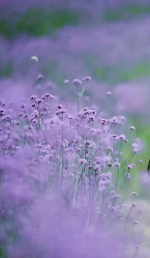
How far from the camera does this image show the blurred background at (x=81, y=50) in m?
3.07

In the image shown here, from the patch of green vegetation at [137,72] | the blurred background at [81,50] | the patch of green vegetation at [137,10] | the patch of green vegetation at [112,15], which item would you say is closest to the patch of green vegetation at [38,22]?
the blurred background at [81,50]

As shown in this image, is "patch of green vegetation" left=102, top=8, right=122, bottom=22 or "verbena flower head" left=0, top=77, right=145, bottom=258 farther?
"patch of green vegetation" left=102, top=8, right=122, bottom=22

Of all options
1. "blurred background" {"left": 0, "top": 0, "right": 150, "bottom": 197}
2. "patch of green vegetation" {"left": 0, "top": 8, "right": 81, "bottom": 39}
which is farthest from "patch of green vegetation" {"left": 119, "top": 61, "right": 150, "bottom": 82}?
"patch of green vegetation" {"left": 0, "top": 8, "right": 81, "bottom": 39}

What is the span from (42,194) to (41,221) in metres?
0.14

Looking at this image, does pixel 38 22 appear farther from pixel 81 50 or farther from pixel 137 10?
pixel 137 10

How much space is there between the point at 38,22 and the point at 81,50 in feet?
1.06

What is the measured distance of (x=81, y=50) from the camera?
313 centimetres

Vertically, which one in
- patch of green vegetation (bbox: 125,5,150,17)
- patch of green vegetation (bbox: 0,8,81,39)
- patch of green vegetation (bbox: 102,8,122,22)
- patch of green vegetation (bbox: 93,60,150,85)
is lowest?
patch of green vegetation (bbox: 93,60,150,85)

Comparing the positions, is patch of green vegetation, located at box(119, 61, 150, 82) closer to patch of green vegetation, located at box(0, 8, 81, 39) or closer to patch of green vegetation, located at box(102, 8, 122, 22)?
patch of green vegetation, located at box(102, 8, 122, 22)

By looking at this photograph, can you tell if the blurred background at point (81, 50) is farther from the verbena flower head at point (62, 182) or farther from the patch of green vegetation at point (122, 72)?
the verbena flower head at point (62, 182)

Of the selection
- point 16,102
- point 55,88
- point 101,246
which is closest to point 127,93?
point 55,88

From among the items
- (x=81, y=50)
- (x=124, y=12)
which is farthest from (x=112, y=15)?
(x=81, y=50)

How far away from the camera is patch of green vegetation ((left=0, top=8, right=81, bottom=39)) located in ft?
10.4

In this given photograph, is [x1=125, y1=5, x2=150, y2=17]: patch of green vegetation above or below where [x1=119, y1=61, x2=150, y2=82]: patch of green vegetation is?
above
